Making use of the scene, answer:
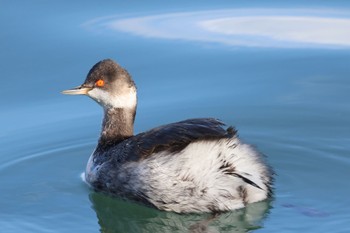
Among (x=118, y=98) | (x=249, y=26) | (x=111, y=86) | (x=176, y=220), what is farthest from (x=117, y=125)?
(x=249, y=26)

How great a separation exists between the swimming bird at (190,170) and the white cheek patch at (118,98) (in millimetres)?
638

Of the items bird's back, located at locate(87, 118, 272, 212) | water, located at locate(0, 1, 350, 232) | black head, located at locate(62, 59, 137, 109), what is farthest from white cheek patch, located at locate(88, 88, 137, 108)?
bird's back, located at locate(87, 118, 272, 212)

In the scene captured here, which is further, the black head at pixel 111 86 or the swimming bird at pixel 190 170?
the black head at pixel 111 86

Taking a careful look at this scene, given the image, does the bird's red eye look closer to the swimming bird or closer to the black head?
the black head

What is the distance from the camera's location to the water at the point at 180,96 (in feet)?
24.8

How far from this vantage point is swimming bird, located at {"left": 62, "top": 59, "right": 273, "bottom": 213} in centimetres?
733

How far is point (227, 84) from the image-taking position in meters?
9.92

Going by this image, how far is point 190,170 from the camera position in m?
7.31

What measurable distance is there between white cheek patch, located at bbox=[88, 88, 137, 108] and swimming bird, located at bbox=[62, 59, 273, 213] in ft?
2.09

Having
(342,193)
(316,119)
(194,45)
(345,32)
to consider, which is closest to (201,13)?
(194,45)

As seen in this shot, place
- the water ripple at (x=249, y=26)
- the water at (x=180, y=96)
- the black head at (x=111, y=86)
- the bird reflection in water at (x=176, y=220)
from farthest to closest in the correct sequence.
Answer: the water ripple at (x=249, y=26), the black head at (x=111, y=86), the water at (x=180, y=96), the bird reflection in water at (x=176, y=220)

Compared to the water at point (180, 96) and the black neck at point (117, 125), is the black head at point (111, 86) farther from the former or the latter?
the water at point (180, 96)

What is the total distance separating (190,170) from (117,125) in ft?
4.43

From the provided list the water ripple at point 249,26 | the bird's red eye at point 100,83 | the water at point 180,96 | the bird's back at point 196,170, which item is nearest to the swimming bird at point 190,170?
the bird's back at point 196,170
